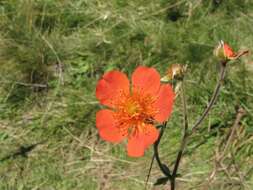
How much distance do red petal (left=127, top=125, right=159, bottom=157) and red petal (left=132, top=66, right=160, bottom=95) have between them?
0.29 ft

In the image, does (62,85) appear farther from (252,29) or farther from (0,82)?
(252,29)

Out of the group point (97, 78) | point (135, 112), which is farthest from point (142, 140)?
point (97, 78)

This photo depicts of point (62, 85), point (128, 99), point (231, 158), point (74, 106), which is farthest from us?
point (62, 85)

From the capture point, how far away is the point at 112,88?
1233 millimetres

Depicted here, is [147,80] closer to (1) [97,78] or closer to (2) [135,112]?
(2) [135,112]

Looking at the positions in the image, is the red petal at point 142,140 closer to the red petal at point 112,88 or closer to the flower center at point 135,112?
the flower center at point 135,112

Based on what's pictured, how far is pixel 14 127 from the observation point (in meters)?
1.91

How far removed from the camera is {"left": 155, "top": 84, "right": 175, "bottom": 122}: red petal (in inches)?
43.2

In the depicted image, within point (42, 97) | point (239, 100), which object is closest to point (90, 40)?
point (42, 97)

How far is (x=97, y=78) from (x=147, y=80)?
814 millimetres

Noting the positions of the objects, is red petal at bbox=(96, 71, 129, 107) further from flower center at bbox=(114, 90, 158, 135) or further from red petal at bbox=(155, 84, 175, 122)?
red petal at bbox=(155, 84, 175, 122)

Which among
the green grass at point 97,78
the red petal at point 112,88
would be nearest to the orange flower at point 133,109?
the red petal at point 112,88

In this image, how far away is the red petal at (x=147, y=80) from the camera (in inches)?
46.3

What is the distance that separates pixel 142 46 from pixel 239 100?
449 mm
